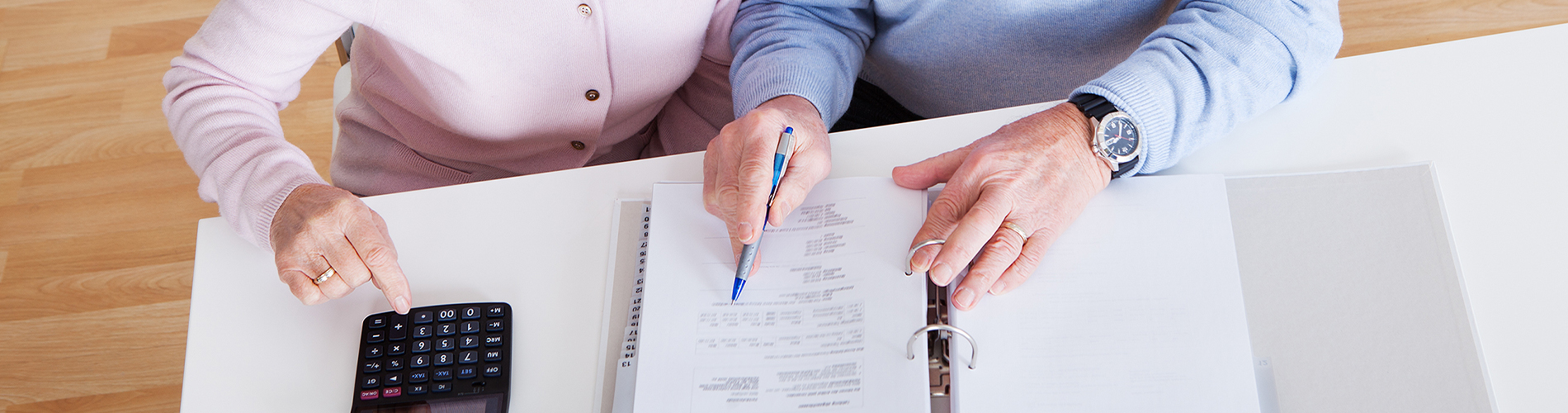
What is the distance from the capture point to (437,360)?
775 mm

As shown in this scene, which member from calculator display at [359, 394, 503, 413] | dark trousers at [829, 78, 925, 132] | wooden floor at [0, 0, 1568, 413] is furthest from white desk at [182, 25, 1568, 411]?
wooden floor at [0, 0, 1568, 413]

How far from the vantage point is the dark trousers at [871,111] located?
1.30m

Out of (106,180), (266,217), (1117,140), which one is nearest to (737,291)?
(1117,140)

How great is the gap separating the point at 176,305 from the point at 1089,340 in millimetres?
1917

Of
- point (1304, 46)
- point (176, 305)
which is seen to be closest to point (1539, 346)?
point (1304, 46)

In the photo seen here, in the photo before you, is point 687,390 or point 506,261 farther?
point 506,261

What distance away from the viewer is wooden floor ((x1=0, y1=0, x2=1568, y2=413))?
1.75m

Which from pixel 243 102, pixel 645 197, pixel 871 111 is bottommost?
pixel 645 197

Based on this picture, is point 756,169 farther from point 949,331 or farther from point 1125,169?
point 1125,169

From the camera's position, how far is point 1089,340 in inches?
27.2

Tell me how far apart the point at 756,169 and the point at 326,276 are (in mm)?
427

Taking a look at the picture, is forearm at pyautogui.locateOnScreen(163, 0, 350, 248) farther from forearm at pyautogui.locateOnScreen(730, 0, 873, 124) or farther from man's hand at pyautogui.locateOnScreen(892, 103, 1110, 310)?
man's hand at pyautogui.locateOnScreen(892, 103, 1110, 310)

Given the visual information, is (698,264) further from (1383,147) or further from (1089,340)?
(1383,147)

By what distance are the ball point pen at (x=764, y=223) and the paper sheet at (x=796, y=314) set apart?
0.01m
